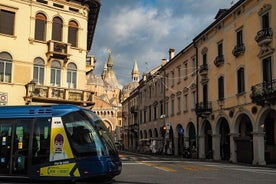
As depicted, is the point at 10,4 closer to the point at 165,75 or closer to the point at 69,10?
the point at 69,10

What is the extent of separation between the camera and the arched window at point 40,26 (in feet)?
92.6

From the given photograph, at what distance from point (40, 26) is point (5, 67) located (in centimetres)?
435

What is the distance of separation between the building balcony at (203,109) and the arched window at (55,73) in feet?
47.8

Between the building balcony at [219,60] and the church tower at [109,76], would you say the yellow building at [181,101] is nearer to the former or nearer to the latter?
the building balcony at [219,60]

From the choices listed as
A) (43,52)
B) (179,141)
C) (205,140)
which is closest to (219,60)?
(205,140)

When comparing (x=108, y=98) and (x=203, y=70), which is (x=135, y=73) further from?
(x=203, y=70)

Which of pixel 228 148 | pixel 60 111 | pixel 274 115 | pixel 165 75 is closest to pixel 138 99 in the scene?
pixel 165 75

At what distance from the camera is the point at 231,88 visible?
31422 mm

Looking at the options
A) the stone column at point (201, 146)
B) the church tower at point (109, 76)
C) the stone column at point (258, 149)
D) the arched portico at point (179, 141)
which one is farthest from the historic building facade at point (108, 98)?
the stone column at point (258, 149)

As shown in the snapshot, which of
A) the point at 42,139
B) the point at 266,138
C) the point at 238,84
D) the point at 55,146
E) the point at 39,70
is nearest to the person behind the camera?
the point at 55,146

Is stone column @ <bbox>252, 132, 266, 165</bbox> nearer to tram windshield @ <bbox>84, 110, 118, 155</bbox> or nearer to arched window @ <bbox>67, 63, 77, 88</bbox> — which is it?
arched window @ <bbox>67, 63, 77, 88</bbox>

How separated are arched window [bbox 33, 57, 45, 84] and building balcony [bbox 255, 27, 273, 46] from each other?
16588 millimetres

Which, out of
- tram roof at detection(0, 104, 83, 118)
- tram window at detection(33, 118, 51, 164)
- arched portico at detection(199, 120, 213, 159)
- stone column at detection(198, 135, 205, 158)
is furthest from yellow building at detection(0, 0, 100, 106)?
stone column at detection(198, 135, 205, 158)

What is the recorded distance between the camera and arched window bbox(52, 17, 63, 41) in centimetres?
2891
